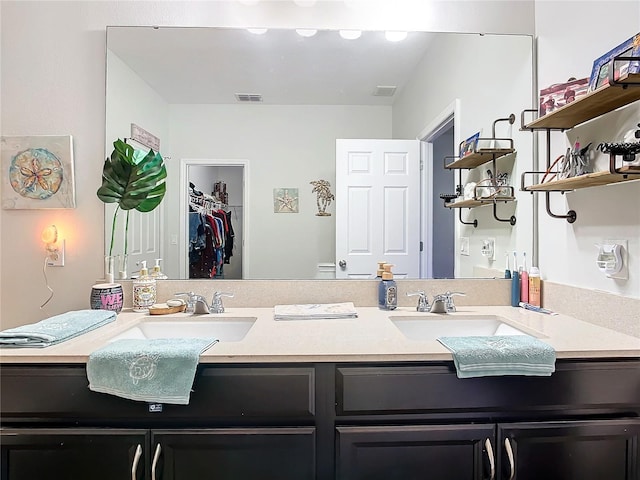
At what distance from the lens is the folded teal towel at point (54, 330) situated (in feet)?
3.88

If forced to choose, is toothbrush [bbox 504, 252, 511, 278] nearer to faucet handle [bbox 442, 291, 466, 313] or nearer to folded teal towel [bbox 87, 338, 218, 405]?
faucet handle [bbox 442, 291, 466, 313]

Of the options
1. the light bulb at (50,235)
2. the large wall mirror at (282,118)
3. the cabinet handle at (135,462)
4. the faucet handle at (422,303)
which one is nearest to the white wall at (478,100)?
the large wall mirror at (282,118)

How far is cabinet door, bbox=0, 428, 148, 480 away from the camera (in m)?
1.13

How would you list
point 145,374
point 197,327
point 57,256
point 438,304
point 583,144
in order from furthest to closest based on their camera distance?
1. point 57,256
2. point 438,304
3. point 197,327
4. point 583,144
5. point 145,374

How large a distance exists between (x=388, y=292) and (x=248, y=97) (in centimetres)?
109

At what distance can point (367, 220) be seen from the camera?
1.84m

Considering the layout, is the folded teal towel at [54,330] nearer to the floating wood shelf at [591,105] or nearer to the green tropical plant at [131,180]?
the green tropical plant at [131,180]

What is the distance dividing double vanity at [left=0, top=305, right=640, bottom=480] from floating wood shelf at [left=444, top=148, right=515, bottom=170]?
2.99 feet

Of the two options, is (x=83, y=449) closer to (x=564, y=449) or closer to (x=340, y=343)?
(x=340, y=343)

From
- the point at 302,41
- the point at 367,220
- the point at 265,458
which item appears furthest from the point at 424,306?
the point at 302,41

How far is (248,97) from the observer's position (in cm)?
181


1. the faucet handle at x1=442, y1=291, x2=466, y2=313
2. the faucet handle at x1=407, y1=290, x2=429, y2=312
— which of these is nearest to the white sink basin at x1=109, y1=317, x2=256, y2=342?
the faucet handle at x1=407, y1=290, x2=429, y2=312

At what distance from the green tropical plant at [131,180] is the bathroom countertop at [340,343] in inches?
19.9

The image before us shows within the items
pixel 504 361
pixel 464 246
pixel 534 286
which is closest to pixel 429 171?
pixel 464 246
